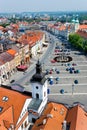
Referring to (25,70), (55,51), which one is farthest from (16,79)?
(55,51)

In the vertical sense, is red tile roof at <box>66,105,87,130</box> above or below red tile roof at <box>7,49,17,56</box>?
above

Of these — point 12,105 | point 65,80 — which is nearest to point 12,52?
point 65,80

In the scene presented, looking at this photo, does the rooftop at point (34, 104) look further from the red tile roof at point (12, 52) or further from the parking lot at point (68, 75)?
the red tile roof at point (12, 52)

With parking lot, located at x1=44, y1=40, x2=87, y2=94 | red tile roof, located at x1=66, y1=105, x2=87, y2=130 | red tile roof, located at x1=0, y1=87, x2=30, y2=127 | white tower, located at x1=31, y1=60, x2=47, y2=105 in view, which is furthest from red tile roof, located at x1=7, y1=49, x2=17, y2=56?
red tile roof, located at x1=66, y1=105, x2=87, y2=130

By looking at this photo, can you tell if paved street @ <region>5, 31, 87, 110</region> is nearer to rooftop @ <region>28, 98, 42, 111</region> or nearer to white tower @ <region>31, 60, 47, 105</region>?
white tower @ <region>31, 60, 47, 105</region>

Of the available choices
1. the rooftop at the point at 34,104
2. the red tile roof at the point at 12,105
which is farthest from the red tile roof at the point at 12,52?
the rooftop at the point at 34,104

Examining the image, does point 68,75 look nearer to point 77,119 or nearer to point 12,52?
point 12,52

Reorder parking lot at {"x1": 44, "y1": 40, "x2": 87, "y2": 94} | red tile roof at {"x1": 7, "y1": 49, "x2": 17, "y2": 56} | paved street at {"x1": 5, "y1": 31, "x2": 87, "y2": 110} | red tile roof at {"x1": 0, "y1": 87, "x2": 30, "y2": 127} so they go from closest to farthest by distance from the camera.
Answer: red tile roof at {"x1": 0, "y1": 87, "x2": 30, "y2": 127} → paved street at {"x1": 5, "y1": 31, "x2": 87, "y2": 110} → parking lot at {"x1": 44, "y1": 40, "x2": 87, "y2": 94} → red tile roof at {"x1": 7, "y1": 49, "x2": 17, "y2": 56}

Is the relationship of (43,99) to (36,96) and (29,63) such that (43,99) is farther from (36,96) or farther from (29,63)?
(29,63)
